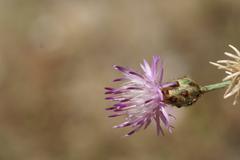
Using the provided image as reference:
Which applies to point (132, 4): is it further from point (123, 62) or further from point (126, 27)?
point (123, 62)

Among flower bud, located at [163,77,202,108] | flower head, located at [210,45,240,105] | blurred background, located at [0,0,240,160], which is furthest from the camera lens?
blurred background, located at [0,0,240,160]

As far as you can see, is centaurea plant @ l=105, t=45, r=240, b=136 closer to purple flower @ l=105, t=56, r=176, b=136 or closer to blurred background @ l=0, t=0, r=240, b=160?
purple flower @ l=105, t=56, r=176, b=136

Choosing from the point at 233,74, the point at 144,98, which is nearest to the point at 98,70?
the point at 144,98

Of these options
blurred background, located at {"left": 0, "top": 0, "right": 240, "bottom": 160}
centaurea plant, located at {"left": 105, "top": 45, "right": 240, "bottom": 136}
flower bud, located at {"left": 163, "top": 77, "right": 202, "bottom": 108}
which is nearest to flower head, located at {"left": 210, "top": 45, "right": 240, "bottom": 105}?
centaurea plant, located at {"left": 105, "top": 45, "right": 240, "bottom": 136}

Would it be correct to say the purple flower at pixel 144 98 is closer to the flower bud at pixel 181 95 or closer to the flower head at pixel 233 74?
the flower bud at pixel 181 95

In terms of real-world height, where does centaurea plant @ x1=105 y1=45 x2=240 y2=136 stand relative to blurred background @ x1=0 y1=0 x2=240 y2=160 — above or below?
below

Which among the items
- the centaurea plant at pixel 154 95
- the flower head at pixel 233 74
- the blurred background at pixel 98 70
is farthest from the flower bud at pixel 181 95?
the blurred background at pixel 98 70
